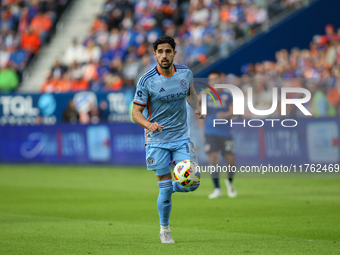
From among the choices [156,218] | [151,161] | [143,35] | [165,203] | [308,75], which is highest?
[143,35]

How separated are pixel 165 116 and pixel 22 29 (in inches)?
979

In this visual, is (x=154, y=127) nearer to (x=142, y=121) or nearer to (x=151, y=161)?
(x=142, y=121)

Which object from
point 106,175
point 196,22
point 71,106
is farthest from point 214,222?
point 196,22

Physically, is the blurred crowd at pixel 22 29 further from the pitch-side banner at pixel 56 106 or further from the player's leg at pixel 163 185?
the player's leg at pixel 163 185

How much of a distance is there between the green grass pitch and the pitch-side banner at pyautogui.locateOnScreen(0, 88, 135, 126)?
5989 millimetres

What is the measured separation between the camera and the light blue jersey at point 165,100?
7262 millimetres

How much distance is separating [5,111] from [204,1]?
9.43 meters

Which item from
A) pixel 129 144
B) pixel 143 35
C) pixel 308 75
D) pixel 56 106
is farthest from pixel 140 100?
pixel 143 35

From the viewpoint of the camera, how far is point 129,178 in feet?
55.4

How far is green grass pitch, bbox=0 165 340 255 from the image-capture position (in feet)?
23.0

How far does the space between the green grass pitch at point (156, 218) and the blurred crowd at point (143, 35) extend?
22.6ft

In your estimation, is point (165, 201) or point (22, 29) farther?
point (22, 29)

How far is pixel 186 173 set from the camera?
23.2 ft

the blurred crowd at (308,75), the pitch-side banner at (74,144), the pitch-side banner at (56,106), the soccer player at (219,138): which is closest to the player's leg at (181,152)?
the soccer player at (219,138)
